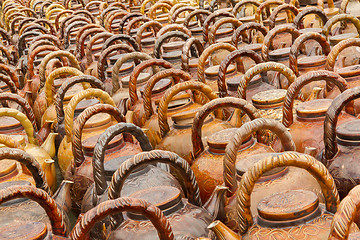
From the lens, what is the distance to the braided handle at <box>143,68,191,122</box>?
398 cm

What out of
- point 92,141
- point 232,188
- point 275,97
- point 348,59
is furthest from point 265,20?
point 232,188

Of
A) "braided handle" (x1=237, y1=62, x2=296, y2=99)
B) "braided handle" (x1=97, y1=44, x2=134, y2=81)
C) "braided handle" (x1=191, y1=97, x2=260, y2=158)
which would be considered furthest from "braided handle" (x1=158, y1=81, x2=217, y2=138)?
"braided handle" (x1=97, y1=44, x2=134, y2=81)

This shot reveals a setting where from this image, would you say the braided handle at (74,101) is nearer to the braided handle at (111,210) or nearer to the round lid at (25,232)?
the round lid at (25,232)

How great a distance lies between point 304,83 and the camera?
3170 millimetres

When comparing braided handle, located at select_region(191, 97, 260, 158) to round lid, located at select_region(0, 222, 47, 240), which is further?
braided handle, located at select_region(191, 97, 260, 158)

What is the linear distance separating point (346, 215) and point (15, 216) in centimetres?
181

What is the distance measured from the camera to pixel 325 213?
204 cm

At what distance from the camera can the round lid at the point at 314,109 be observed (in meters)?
3.18

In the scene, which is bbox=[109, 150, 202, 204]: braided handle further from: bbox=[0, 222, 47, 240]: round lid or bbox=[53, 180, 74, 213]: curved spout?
bbox=[53, 180, 74, 213]: curved spout

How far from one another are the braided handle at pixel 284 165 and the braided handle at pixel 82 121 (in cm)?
154

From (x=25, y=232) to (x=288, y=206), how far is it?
1.18 m

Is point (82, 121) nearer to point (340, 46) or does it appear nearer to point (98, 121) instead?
point (98, 121)

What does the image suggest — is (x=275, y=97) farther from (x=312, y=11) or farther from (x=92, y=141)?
(x=312, y=11)

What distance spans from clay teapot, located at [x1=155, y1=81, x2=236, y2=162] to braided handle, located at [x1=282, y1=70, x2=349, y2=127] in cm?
59
